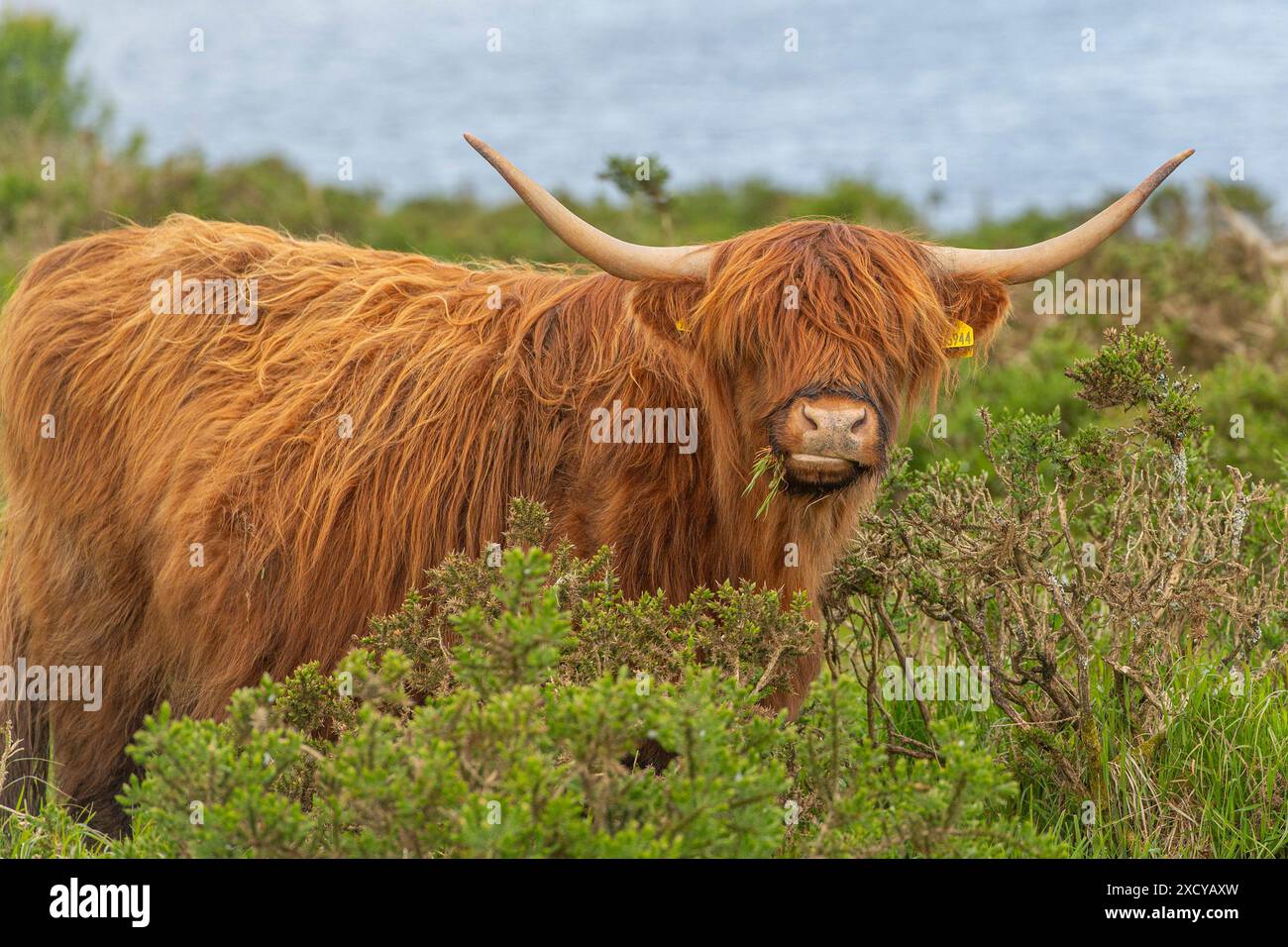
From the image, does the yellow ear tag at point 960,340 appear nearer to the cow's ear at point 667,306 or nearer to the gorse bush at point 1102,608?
the gorse bush at point 1102,608

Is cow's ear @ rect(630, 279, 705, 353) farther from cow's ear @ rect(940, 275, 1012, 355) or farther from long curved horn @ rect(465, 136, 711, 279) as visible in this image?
cow's ear @ rect(940, 275, 1012, 355)

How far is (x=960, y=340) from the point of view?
11.5 feet

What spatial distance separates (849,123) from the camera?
36750mm

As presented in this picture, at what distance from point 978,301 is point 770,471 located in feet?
2.48

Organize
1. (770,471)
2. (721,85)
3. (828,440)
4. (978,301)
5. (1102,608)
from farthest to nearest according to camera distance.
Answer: (721,85), (1102,608), (978,301), (770,471), (828,440)

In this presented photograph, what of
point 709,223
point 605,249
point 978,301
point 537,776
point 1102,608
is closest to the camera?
point 537,776

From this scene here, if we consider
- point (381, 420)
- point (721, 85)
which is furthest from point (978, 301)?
point (721, 85)

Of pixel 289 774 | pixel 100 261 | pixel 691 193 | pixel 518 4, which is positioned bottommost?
pixel 289 774

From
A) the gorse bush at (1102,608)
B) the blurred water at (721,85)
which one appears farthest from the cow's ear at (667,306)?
the blurred water at (721,85)

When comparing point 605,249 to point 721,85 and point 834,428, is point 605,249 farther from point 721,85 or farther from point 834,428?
point 721,85

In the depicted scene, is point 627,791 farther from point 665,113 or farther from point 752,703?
point 665,113

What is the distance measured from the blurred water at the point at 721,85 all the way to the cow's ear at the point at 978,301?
1312 cm
